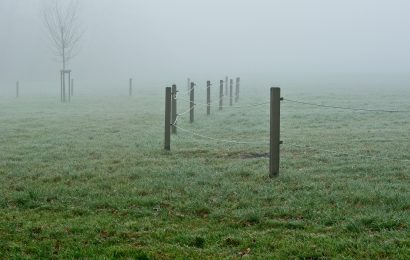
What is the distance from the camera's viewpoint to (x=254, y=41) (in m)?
157

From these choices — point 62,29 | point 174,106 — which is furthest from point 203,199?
point 62,29

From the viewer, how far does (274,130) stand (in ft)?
29.4

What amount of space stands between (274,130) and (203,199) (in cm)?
191

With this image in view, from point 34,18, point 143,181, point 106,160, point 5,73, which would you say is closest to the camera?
point 143,181

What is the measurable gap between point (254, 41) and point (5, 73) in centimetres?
8890

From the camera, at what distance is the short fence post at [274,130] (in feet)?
29.2

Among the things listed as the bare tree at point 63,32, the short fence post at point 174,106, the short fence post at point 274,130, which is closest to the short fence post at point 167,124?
the short fence post at point 174,106

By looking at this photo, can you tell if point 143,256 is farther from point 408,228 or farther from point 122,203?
point 408,228

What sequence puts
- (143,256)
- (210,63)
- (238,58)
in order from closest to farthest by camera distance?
(143,256) < (210,63) < (238,58)

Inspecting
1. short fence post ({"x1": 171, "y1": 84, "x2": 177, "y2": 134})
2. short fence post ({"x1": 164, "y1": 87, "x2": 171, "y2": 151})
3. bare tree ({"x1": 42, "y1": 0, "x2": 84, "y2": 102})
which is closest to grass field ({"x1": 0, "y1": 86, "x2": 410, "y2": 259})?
short fence post ({"x1": 164, "y1": 87, "x2": 171, "y2": 151})

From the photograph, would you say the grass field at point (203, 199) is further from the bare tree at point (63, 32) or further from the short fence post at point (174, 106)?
the bare tree at point (63, 32)

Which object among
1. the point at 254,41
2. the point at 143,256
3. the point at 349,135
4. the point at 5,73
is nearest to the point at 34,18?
the point at 5,73

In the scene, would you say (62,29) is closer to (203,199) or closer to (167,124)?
(167,124)

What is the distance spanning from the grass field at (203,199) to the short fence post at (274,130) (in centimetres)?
25
